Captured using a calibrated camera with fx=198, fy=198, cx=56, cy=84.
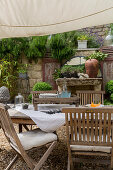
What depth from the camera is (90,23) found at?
2.93 metres

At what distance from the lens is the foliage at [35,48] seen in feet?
21.6

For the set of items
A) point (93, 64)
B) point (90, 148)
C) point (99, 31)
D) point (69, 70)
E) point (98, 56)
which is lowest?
point (90, 148)

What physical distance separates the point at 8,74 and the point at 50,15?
4295mm

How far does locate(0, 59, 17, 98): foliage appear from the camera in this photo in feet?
21.7

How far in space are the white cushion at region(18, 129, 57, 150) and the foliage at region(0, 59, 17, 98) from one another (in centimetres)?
441

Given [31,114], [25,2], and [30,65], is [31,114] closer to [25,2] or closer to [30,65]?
[25,2]

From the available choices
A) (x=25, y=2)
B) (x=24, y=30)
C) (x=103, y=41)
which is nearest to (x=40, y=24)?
(x=24, y=30)

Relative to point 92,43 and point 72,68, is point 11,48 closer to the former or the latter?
point 72,68

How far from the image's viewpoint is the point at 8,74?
6656mm

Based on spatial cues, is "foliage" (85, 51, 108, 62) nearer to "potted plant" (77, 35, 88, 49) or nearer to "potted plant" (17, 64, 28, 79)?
"potted plant" (77, 35, 88, 49)

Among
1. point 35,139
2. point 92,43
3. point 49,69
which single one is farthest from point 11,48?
point 35,139

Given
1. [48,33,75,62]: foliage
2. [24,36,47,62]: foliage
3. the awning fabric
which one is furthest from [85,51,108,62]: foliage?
the awning fabric

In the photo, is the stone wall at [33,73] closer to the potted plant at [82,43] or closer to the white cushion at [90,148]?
the potted plant at [82,43]

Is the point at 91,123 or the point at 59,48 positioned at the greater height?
the point at 59,48
